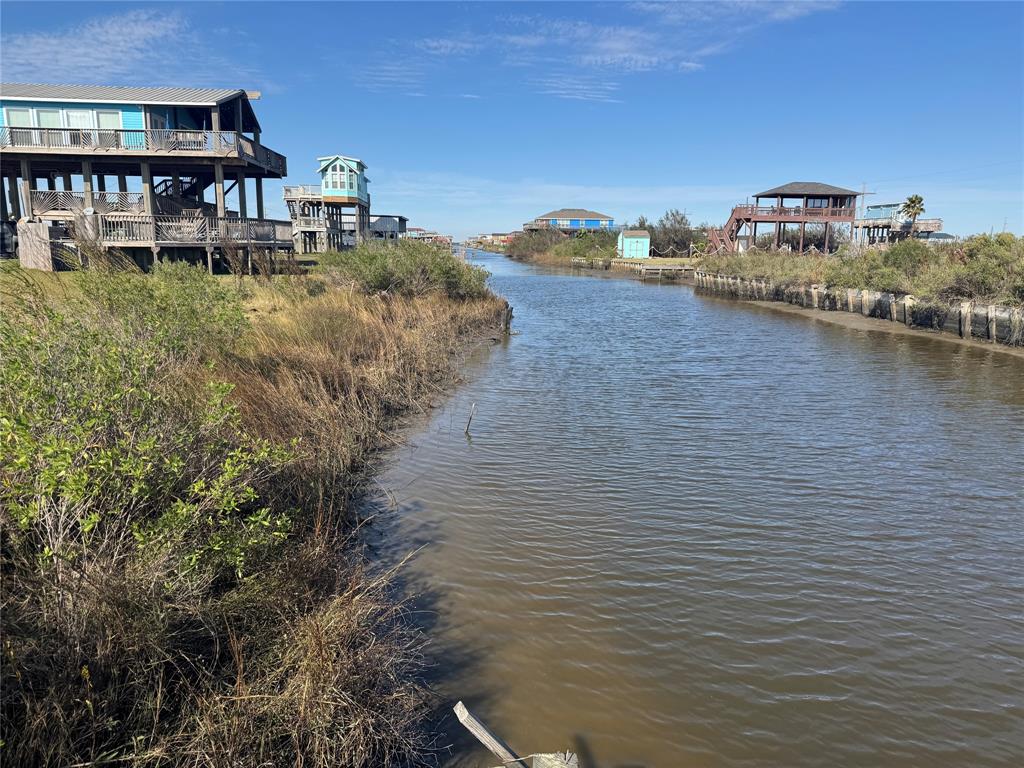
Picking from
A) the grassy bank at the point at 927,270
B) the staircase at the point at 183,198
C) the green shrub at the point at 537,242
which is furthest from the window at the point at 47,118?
the green shrub at the point at 537,242

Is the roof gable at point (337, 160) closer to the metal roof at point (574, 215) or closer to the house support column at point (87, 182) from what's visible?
the house support column at point (87, 182)

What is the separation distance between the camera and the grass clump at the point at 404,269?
18.9 metres

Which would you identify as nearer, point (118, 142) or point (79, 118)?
point (118, 142)

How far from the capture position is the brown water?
4.32 meters

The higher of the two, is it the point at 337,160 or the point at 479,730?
the point at 337,160

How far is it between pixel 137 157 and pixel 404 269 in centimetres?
1262

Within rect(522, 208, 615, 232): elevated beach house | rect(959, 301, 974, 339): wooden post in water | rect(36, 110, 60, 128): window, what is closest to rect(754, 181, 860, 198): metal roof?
rect(959, 301, 974, 339): wooden post in water

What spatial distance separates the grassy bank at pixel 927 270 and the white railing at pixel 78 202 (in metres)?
30.5

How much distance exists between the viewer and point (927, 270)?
25672 millimetres

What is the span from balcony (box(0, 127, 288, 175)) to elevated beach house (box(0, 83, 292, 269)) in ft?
0.12

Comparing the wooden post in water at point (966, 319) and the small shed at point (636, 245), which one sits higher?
the small shed at point (636, 245)

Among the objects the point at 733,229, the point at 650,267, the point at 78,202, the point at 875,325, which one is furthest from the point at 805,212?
the point at 78,202

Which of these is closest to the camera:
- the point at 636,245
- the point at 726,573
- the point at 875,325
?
the point at 726,573

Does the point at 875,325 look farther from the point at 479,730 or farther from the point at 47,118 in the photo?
the point at 47,118
